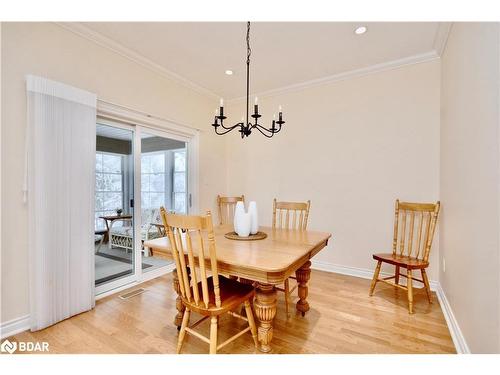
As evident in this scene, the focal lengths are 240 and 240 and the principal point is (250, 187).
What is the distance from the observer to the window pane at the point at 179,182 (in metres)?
3.58

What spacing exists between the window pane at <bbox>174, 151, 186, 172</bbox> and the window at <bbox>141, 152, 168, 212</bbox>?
170 millimetres

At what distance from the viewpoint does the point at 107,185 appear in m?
2.73

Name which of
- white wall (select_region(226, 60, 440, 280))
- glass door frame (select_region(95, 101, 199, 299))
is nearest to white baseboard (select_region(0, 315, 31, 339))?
glass door frame (select_region(95, 101, 199, 299))

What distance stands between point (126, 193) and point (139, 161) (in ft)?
1.35

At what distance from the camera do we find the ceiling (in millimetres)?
2236

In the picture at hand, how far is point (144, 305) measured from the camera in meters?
2.37

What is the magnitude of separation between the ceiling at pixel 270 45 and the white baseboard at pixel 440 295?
2540 mm

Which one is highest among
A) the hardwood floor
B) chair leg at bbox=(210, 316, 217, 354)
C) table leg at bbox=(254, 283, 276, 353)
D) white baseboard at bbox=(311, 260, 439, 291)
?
table leg at bbox=(254, 283, 276, 353)

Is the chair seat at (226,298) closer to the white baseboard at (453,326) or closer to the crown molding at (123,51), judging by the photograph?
the white baseboard at (453,326)

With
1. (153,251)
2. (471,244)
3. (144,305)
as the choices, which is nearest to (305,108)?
(471,244)

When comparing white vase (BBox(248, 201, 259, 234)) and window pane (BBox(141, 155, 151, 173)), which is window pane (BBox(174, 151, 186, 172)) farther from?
white vase (BBox(248, 201, 259, 234))

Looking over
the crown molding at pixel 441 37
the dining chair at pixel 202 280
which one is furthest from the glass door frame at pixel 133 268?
the crown molding at pixel 441 37

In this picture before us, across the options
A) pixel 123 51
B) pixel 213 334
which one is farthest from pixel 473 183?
pixel 123 51
